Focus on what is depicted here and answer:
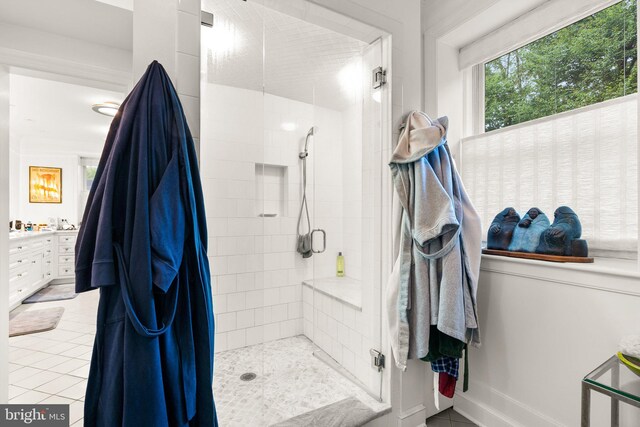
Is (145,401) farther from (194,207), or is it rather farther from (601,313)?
(601,313)

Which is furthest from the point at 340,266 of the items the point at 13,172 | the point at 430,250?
the point at 13,172

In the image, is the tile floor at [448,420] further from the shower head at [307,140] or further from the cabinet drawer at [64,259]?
the cabinet drawer at [64,259]

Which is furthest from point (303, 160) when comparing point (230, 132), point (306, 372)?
point (306, 372)

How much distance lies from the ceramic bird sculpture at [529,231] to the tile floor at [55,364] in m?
2.51

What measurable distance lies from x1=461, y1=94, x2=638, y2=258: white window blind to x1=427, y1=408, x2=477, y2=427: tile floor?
114 centimetres

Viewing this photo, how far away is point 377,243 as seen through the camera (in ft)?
5.22

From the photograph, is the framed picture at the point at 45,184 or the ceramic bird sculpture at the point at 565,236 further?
the framed picture at the point at 45,184

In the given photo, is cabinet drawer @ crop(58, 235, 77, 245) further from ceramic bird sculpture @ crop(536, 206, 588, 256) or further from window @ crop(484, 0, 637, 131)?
ceramic bird sculpture @ crop(536, 206, 588, 256)

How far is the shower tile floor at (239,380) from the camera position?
4.41 ft

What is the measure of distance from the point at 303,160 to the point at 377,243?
0.88 metres

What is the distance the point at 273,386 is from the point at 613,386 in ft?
4.79

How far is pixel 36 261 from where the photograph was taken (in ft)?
11.7

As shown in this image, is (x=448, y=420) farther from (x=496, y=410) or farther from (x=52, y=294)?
(x=52, y=294)

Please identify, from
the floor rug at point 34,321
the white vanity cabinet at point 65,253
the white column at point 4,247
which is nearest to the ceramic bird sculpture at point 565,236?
the white column at point 4,247
